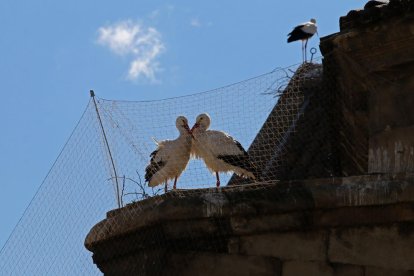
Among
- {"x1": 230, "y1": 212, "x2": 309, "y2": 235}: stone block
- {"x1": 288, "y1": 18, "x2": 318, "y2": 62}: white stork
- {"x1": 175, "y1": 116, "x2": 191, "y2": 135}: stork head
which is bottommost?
{"x1": 230, "y1": 212, "x2": 309, "y2": 235}: stone block

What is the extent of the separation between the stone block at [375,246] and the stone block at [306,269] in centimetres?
7

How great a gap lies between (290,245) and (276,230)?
13 cm

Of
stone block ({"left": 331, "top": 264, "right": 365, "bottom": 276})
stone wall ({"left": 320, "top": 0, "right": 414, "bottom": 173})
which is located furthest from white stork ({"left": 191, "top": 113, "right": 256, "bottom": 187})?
stone block ({"left": 331, "top": 264, "right": 365, "bottom": 276})

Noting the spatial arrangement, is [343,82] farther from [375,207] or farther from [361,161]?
[375,207]

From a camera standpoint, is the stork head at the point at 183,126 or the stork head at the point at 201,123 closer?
the stork head at the point at 183,126

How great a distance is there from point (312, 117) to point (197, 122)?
260 centimetres

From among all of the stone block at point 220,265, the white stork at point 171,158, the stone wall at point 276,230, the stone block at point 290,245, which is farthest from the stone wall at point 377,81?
the white stork at point 171,158

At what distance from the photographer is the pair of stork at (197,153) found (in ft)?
38.9

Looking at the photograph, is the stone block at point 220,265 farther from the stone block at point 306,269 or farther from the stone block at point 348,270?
the stone block at point 348,270

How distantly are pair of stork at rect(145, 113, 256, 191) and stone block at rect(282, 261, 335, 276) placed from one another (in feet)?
9.47

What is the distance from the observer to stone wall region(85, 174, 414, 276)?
8375 millimetres

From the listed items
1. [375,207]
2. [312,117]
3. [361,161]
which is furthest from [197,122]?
[375,207]

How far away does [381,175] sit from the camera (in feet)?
27.8

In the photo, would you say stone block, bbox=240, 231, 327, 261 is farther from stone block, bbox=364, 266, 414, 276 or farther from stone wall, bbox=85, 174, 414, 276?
stone block, bbox=364, 266, 414, 276
